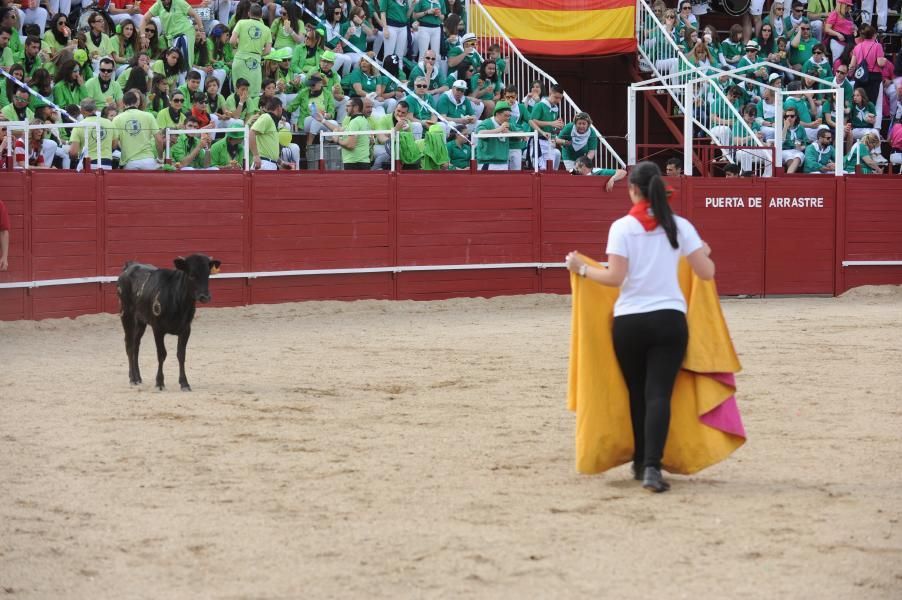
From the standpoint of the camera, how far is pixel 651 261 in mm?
6477

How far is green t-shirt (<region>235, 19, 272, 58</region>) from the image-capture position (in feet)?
56.9

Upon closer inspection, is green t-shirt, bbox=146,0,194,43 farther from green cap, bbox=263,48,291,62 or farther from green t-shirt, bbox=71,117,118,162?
green t-shirt, bbox=71,117,118,162

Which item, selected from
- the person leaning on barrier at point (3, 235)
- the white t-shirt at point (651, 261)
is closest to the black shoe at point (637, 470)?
the white t-shirt at point (651, 261)

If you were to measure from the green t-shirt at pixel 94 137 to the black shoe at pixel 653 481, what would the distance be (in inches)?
371

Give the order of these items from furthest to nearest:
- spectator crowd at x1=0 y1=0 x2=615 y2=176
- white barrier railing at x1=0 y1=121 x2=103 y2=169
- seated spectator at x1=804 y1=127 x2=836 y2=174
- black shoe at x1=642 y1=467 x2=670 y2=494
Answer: seated spectator at x1=804 y1=127 x2=836 y2=174, spectator crowd at x1=0 y1=0 x2=615 y2=176, white barrier railing at x1=0 y1=121 x2=103 y2=169, black shoe at x1=642 y1=467 x2=670 y2=494

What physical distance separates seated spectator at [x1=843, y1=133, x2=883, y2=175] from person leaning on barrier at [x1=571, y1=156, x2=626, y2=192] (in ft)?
14.5

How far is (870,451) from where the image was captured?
7.79 meters

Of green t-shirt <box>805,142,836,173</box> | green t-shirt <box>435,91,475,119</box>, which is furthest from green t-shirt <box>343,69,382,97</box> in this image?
green t-shirt <box>805,142,836,173</box>

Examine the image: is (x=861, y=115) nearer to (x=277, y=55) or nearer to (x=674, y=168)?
(x=674, y=168)

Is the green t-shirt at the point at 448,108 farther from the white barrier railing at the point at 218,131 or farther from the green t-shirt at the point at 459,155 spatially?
the white barrier railing at the point at 218,131

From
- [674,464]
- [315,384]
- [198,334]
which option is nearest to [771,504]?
[674,464]

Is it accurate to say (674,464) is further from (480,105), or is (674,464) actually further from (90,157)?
(480,105)

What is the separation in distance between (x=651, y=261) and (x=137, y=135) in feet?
31.5

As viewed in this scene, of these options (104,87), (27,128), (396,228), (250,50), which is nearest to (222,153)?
(104,87)
